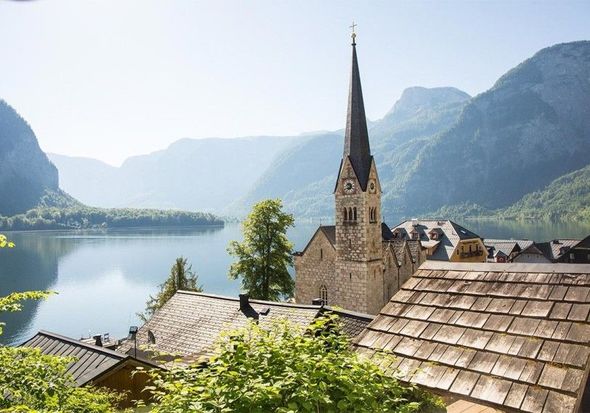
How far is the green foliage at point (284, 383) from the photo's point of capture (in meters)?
3.65

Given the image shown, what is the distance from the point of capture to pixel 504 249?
58125 millimetres

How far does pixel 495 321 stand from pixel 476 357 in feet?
1.57

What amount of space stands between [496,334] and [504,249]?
58.8m

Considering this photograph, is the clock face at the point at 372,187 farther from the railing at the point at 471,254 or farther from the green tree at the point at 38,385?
the railing at the point at 471,254

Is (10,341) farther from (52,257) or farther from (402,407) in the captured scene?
(52,257)

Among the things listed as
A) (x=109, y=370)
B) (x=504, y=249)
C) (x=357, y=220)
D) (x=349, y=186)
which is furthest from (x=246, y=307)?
(x=504, y=249)

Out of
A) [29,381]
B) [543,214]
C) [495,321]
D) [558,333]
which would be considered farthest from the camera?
[543,214]

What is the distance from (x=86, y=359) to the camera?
42.5 feet

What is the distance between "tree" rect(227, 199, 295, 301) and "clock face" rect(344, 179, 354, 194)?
18.5 ft

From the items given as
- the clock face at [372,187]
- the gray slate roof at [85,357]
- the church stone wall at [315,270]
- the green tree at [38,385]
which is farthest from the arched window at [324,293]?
the green tree at [38,385]

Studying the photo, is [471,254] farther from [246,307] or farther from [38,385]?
[38,385]

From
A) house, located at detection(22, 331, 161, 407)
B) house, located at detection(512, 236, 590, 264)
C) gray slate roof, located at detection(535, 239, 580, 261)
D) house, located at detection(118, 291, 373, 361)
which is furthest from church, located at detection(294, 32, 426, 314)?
gray slate roof, located at detection(535, 239, 580, 261)

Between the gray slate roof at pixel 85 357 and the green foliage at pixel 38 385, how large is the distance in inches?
198

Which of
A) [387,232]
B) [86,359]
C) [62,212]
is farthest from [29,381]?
[62,212]
